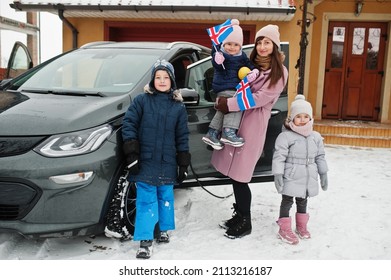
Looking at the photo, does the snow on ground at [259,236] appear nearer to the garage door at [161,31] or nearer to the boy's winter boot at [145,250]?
the boy's winter boot at [145,250]

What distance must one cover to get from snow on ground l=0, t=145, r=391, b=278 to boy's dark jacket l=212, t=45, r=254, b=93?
1365 millimetres

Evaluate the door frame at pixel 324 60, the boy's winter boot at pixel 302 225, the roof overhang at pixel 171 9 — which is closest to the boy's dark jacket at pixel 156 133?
the boy's winter boot at pixel 302 225

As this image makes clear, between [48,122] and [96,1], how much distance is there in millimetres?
6128

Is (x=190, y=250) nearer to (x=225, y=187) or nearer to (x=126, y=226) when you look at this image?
(x=126, y=226)

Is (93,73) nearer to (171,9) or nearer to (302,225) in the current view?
(302,225)

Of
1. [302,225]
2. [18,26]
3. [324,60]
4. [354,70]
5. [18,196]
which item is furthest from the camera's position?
[18,26]

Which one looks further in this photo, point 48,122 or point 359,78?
point 359,78

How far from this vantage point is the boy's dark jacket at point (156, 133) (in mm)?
2914

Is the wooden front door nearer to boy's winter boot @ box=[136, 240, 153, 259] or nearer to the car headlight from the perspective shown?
boy's winter boot @ box=[136, 240, 153, 259]

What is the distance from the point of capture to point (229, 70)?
3293 millimetres

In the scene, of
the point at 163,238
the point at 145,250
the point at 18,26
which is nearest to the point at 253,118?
the point at 163,238

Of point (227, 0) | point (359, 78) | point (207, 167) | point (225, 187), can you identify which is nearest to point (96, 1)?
point (227, 0)

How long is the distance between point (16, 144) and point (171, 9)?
19.2 ft
